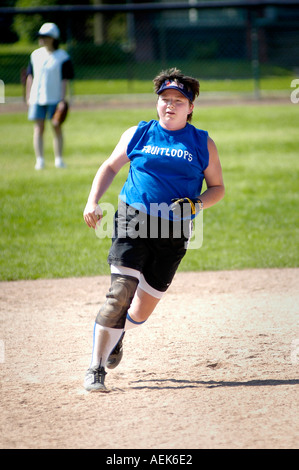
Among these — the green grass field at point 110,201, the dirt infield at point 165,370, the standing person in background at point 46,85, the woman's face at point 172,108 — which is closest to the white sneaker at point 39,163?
the standing person in background at point 46,85

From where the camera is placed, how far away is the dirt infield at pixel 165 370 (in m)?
3.40

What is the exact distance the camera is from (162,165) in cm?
401

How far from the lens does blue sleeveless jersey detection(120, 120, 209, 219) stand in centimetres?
401

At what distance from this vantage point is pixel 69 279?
687 centimetres

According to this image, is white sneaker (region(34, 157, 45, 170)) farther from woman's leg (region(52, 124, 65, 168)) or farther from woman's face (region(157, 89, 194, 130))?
woman's face (region(157, 89, 194, 130))

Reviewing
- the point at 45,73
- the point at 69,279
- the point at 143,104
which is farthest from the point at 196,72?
the point at 69,279

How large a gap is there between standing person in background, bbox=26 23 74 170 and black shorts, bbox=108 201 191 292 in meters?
7.77

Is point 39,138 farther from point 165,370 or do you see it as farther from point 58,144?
point 165,370

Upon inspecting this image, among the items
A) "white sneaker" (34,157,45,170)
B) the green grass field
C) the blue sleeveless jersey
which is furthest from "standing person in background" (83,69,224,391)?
"white sneaker" (34,157,45,170)

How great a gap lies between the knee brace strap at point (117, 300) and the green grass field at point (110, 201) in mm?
3125

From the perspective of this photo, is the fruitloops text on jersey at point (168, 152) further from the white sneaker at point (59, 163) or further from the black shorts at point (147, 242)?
the white sneaker at point (59, 163)

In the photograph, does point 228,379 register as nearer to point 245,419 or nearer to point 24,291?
point 245,419

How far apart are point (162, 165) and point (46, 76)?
862 centimetres
